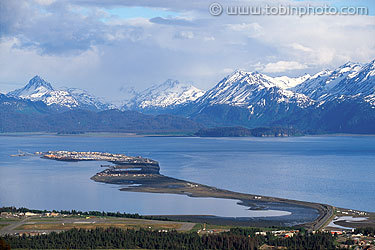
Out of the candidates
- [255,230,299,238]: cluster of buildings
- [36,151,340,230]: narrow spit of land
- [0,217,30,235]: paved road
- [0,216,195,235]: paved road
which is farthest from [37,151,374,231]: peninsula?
[0,217,30,235]: paved road

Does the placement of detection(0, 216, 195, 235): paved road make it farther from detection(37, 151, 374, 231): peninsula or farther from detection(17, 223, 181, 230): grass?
detection(37, 151, 374, 231): peninsula

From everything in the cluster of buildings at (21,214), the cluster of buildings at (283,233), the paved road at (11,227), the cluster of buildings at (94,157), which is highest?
the cluster of buildings at (94,157)

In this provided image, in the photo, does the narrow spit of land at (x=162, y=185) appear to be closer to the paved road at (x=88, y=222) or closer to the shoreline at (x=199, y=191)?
the shoreline at (x=199, y=191)

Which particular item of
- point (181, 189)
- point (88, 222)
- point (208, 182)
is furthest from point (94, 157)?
point (88, 222)

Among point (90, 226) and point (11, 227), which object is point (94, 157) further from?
point (90, 226)

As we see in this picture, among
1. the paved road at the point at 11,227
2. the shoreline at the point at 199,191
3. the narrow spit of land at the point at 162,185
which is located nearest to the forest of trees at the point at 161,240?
the paved road at the point at 11,227
